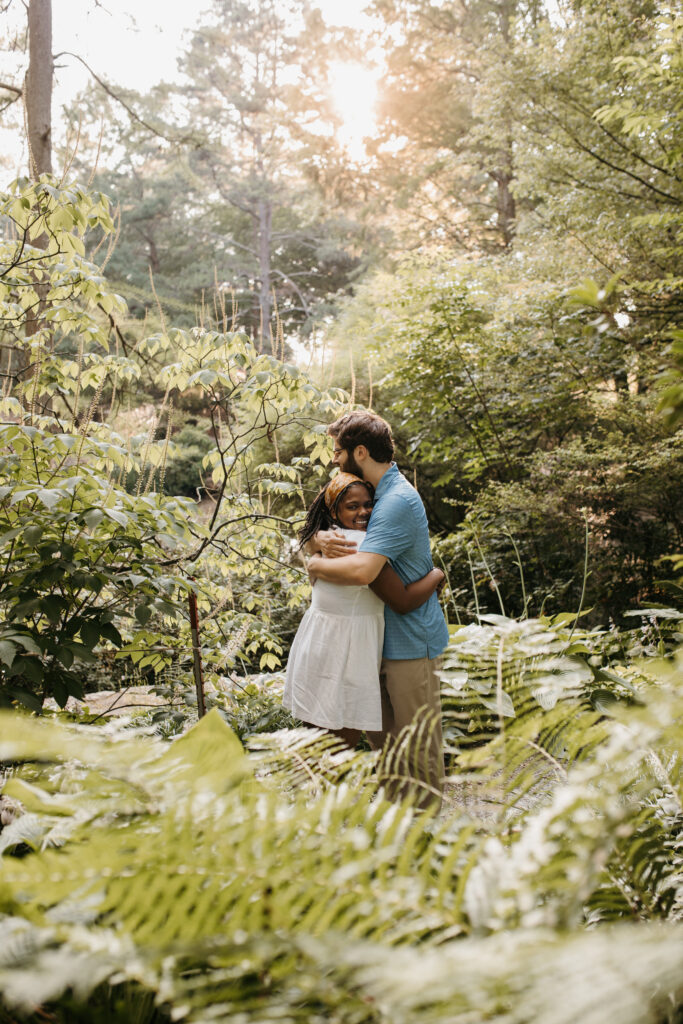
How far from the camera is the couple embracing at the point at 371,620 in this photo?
2.01 m

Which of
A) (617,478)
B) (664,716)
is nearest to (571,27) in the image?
(617,478)

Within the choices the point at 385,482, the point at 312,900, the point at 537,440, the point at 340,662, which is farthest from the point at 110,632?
the point at 537,440

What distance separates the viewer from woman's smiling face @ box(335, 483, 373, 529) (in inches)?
88.9

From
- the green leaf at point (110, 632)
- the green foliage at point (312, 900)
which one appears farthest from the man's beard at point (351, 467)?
the green foliage at point (312, 900)

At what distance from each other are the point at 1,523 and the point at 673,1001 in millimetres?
2022

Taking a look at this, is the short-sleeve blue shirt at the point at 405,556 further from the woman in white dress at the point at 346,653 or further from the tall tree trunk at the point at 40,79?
the tall tree trunk at the point at 40,79

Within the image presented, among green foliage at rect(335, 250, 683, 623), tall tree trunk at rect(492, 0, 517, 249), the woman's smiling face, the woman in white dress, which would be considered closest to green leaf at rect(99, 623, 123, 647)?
the woman in white dress

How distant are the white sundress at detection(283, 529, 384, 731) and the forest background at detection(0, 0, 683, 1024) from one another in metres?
0.33

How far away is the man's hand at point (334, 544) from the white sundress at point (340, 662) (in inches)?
4.4

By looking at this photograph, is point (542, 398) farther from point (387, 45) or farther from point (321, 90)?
point (321, 90)

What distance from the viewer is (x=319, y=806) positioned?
661 millimetres

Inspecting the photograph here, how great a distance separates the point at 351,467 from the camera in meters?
2.29

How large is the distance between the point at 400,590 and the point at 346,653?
10.8 inches

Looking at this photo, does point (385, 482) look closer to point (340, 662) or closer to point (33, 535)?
point (340, 662)
